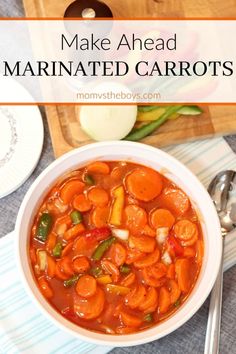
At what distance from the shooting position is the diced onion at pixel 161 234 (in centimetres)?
Answer: 147

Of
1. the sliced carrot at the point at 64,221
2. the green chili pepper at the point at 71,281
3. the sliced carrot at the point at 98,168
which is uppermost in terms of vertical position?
the sliced carrot at the point at 98,168

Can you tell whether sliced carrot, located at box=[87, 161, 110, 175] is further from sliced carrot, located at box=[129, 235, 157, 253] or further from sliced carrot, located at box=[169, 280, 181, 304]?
sliced carrot, located at box=[169, 280, 181, 304]

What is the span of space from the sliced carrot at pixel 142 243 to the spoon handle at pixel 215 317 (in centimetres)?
19

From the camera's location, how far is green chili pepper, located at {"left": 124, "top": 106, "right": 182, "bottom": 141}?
1597 mm

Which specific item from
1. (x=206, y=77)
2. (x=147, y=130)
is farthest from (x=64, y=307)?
(x=206, y=77)

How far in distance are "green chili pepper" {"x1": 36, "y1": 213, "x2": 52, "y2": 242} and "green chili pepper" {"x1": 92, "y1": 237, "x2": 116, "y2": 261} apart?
0.40 feet

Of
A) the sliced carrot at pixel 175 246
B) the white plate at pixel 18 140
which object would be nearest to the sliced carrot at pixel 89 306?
the sliced carrot at pixel 175 246

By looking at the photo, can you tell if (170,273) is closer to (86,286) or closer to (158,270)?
(158,270)

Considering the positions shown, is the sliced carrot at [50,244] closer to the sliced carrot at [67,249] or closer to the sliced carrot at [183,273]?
the sliced carrot at [67,249]

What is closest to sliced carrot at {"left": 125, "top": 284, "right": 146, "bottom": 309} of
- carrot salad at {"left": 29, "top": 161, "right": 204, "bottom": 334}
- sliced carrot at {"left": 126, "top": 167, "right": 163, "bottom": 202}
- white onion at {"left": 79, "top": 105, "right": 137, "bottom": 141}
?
carrot salad at {"left": 29, "top": 161, "right": 204, "bottom": 334}

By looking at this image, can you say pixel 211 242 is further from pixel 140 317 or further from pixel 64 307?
pixel 64 307

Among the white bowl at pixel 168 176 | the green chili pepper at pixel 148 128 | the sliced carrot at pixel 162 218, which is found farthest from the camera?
the green chili pepper at pixel 148 128

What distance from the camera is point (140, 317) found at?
4.71ft

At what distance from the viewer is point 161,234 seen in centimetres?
148
